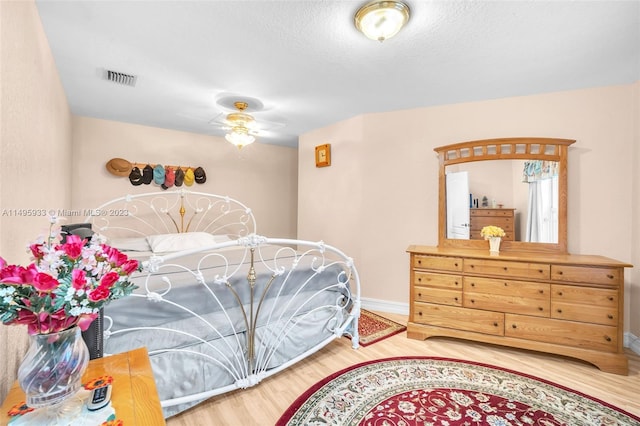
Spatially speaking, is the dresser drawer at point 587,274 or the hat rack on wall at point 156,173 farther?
the hat rack on wall at point 156,173

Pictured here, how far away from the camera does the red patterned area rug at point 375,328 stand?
8.51 feet

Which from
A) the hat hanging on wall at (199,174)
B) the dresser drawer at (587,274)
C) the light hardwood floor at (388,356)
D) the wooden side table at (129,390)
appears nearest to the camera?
the wooden side table at (129,390)

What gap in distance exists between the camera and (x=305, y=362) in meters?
2.20

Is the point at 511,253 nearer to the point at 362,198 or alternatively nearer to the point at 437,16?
the point at 362,198

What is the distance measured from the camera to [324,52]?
207 centimetres

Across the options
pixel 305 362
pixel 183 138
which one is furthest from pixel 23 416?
pixel 183 138

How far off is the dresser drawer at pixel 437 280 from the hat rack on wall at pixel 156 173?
3171 millimetres

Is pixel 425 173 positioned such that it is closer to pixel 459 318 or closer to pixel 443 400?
pixel 459 318

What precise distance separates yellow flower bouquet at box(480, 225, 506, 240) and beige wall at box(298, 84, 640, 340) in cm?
51

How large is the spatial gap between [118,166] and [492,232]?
4328 mm

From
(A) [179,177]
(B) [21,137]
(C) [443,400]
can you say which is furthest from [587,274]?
(A) [179,177]

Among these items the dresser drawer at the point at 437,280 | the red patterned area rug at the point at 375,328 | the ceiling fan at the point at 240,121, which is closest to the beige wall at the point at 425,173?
the red patterned area rug at the point at 375,328

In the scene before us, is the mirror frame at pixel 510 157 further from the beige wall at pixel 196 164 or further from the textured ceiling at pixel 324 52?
the beige wall at pixel 196 164

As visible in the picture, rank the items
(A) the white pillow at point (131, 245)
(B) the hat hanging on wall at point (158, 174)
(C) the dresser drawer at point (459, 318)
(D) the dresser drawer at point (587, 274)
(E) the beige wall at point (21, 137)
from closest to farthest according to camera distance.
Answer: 1. (E) the beige wall at point (21, 137)
2. (D) the dresser drawer at point (587, 274)
3. (C) the dresser drawer at point (459, 318)
4. (A) the white pillow at point (131, 245)
5. (B) the hat hanging on wall at point (158, 174)
